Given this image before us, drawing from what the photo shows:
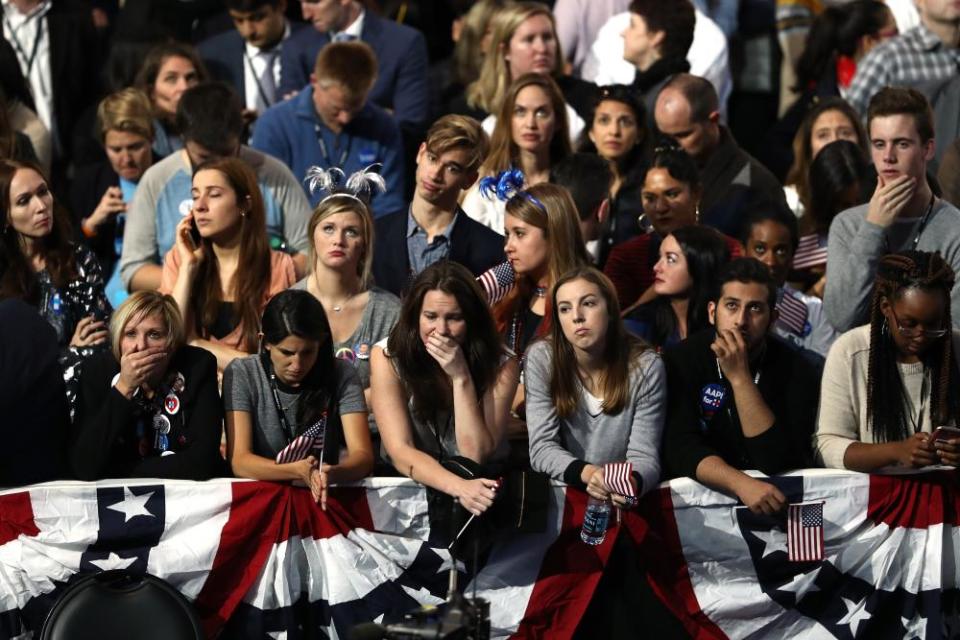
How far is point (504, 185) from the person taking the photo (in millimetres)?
8531

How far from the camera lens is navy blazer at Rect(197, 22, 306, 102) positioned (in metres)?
10.6

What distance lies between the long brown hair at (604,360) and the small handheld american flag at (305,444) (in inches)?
36.0

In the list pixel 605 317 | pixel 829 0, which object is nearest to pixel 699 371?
pixel 605 317

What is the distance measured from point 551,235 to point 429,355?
113 cm

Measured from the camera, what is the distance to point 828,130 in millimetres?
9648

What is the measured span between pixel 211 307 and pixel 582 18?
4144mm

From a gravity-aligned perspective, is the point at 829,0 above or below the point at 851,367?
above

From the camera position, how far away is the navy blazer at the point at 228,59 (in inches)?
418

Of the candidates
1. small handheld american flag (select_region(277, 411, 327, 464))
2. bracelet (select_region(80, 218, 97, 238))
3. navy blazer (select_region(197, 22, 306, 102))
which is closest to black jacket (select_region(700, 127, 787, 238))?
navy blazer (select_region(197, 22, 306, 102))

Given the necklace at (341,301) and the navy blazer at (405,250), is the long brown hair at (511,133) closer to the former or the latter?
the navy blazer at (405,250)

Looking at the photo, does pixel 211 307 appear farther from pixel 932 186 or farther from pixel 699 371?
pixel 932 186

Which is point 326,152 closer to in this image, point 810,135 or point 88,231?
point 88,231

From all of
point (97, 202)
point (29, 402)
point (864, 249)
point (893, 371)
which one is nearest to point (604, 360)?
point (893, 371)

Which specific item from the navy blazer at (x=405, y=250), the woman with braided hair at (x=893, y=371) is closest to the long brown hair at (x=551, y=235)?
the navy blazer at (x=405, y=250)
